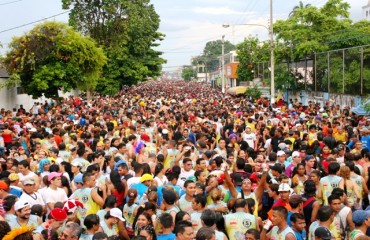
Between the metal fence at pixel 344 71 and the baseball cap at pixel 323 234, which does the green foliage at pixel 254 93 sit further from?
the baseball cap at pixel 323 234

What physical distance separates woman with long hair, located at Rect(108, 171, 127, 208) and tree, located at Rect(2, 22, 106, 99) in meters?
18.5

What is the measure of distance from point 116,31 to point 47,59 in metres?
16.2

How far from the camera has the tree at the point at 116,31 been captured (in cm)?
4203

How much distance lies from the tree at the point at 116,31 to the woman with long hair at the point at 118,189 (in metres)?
33.9

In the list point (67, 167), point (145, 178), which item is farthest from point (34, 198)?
point (67, 167)

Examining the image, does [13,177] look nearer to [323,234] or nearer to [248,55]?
[323,234]

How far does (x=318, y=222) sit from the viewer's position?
5.99 m

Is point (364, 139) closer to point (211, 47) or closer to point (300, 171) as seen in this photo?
point (300, 171)

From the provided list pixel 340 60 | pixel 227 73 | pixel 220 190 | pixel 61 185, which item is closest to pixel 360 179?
pixel 220 190

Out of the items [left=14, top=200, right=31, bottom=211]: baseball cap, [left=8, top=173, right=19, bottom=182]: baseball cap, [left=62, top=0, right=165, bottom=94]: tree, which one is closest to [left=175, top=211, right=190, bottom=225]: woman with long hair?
[left=14, top=200, right=31, bottom=211]: baseball cap

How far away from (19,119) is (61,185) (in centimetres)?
1131

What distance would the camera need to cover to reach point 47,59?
26812 millimetres

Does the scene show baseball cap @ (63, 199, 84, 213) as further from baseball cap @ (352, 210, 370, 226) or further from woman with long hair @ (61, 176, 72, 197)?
baseball cap @ (352, 210, 370, 226)

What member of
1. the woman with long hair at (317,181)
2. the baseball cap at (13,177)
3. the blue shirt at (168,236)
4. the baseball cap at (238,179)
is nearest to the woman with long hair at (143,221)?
the blue shirt at (168,236)
